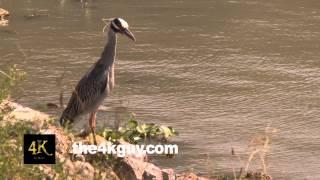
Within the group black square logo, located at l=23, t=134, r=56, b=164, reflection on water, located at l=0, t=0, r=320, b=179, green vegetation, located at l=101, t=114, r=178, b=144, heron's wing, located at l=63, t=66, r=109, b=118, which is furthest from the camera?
reflection on water, located at l=0, t=0, r=320, b=179

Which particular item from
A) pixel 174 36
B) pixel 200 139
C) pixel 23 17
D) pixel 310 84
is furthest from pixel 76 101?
pixel 23 17

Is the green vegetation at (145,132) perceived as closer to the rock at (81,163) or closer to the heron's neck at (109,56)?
the rock at (81,163)

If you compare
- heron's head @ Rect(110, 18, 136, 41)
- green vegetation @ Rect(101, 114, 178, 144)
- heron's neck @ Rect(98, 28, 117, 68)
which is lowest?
green vegetation @ Rect(101, 114, 178, 144)

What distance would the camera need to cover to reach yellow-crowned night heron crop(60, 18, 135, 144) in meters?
6.95

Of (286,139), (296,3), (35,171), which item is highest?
(296,3)

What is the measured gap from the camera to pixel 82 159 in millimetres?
5984

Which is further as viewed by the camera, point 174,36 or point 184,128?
point 174,36

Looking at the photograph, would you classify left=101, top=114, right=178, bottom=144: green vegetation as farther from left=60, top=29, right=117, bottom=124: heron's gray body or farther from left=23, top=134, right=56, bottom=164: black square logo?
left=23, top=134, right=56, bottom=164: black square logo

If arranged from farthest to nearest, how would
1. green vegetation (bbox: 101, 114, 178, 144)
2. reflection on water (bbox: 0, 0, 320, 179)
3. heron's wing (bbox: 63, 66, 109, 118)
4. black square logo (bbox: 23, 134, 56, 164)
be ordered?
reflection on water (bbox: 0, 0, 320, 179) → green vegetation (bbox: 101, 114, 178, 144) → heron's wing (bbox: 63, 66, 109, 118) → black square logo (bbox: 23, 134, 56, 164)

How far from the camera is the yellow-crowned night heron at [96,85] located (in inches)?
273

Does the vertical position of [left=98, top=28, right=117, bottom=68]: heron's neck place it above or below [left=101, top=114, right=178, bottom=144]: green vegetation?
above

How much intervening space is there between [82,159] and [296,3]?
1218 cm

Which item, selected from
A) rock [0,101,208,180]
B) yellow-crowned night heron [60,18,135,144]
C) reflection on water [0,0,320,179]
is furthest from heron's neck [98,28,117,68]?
reflection on water [0,0,320,179]

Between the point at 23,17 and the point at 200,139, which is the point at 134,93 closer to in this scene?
the point at 200,139
